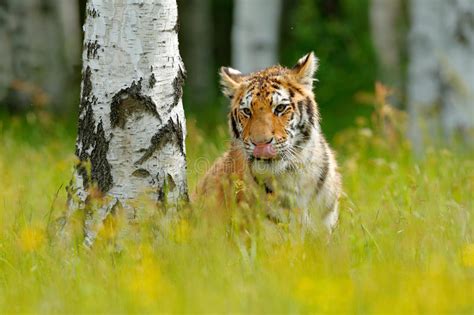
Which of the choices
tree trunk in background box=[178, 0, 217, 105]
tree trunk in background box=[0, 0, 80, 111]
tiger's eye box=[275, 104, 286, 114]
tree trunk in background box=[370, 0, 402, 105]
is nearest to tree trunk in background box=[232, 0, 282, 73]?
tree trunk in background box=[0, 0, 80, 111]

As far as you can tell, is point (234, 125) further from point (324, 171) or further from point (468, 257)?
point (468, 257)

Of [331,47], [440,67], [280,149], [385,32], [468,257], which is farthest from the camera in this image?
[331,47]

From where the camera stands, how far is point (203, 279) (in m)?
4.98

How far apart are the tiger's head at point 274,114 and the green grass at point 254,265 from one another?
630 mm

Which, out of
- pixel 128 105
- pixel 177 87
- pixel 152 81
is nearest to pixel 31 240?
pixel 128 105

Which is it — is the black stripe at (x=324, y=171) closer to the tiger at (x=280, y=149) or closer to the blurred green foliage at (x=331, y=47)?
the tiger at (x=280, y=149)

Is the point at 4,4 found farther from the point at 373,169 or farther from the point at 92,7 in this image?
the point at 92,7

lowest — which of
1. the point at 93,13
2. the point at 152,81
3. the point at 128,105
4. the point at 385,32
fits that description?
the point at 385,32

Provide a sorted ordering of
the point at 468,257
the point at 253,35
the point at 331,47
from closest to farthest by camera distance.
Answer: the point at 468,257
the point at 253,35
the point at 331,47

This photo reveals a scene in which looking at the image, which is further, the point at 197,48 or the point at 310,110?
the point at 197,48

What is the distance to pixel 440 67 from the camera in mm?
11195

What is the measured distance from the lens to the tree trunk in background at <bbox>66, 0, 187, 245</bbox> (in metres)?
6.18

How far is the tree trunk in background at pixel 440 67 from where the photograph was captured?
10.6 meters

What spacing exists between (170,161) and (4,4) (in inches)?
432
